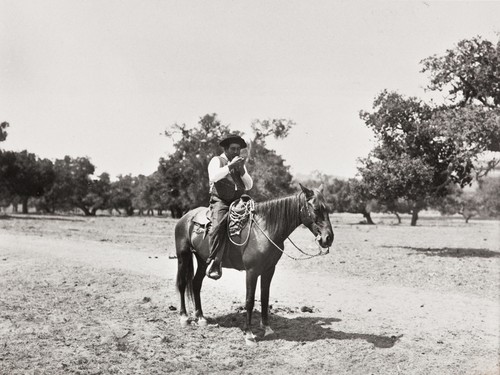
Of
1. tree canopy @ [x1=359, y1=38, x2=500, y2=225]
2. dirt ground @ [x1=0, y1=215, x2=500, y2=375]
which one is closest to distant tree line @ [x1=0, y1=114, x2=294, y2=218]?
tree canopy @ [x1=359, y1=38, x2=500, y2=225]

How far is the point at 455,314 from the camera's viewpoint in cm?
972

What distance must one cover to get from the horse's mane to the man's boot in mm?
1107

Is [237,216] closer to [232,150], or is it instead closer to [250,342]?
[232,150]

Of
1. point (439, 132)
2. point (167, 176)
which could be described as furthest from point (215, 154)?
point (439, 132)

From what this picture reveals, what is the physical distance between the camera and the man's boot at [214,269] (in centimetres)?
780

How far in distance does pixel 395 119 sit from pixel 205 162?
125 feet

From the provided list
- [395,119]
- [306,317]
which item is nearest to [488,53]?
[395,119]

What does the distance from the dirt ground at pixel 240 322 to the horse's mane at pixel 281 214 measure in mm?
1857

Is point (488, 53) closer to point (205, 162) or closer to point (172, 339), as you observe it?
point (172, 339)

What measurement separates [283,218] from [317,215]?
0.66 metres

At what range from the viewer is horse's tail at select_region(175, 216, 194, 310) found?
892cm

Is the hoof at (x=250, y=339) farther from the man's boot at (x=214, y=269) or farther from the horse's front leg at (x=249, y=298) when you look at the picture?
the man's boot at (x=214, y=269)

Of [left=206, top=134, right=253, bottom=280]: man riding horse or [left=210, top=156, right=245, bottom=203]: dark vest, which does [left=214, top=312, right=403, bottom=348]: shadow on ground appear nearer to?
[left=206, top=134, right=253, bottom=280]: man riding horse

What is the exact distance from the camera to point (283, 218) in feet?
25.2
